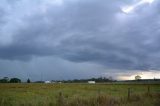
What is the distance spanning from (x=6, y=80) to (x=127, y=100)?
485 ft

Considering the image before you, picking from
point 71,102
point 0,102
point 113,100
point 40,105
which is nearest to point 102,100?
point 113,100

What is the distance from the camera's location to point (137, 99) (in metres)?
27.4

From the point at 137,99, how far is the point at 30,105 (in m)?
10.6

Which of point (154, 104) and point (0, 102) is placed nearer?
point (0, 102)

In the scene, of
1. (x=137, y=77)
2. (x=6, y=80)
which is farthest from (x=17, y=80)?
(x=137, y=77)

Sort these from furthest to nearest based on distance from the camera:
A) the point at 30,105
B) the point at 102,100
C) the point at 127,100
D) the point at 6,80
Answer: the point at 6,80 < the point at 127,100 < the point at 102,100 < the point at 30,105

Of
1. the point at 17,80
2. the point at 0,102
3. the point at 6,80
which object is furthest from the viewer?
the point at 17,80

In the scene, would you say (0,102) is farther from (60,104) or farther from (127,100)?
(127,100)

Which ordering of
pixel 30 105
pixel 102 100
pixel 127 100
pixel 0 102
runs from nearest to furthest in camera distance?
pixel 0 102 < pixel 30 105 < pixel 102 100 < pixel 127 100

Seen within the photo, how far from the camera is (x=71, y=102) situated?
20.8 m

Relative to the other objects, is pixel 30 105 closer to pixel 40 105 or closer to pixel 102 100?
pixel 40 105

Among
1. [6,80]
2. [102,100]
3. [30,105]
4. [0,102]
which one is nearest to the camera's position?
[0,102]

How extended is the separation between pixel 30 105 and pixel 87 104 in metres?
3.82

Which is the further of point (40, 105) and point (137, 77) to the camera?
point (137, 77)
